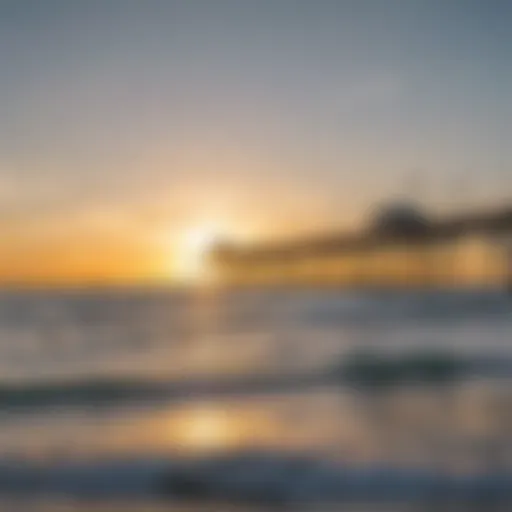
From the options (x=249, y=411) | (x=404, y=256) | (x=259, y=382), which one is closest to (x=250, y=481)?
(x=249, y=411)

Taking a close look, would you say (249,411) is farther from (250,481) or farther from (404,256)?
(404,256)

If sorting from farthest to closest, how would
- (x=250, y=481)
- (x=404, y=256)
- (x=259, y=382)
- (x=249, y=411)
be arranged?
(x=404, y=256)
(x=259, y=382)
(x=249, y=411)
(x=250, y=481)

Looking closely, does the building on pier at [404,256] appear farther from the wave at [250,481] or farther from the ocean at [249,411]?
the wave at [250,481]

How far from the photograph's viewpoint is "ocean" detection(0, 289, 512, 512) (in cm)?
320

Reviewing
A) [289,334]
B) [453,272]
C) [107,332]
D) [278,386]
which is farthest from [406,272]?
[278,386]

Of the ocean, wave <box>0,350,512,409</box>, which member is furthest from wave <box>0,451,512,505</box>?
wave <box>0,350,512,409</box>

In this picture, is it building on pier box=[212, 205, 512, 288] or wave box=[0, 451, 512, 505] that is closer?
wave box=[0, 451, 512, 505]

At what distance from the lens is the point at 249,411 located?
4.97m

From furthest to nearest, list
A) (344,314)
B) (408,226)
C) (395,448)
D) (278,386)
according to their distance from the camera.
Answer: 1. (344,314)
2. (408,226)
3. (278,386)
4. (395,448)

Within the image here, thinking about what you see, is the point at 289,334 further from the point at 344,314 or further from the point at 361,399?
the point at 361,399

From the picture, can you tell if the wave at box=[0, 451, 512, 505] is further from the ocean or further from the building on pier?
the building on pier

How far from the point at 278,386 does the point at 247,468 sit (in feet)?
9.70

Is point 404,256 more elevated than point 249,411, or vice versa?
point 404,256

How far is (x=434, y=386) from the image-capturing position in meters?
6.39
